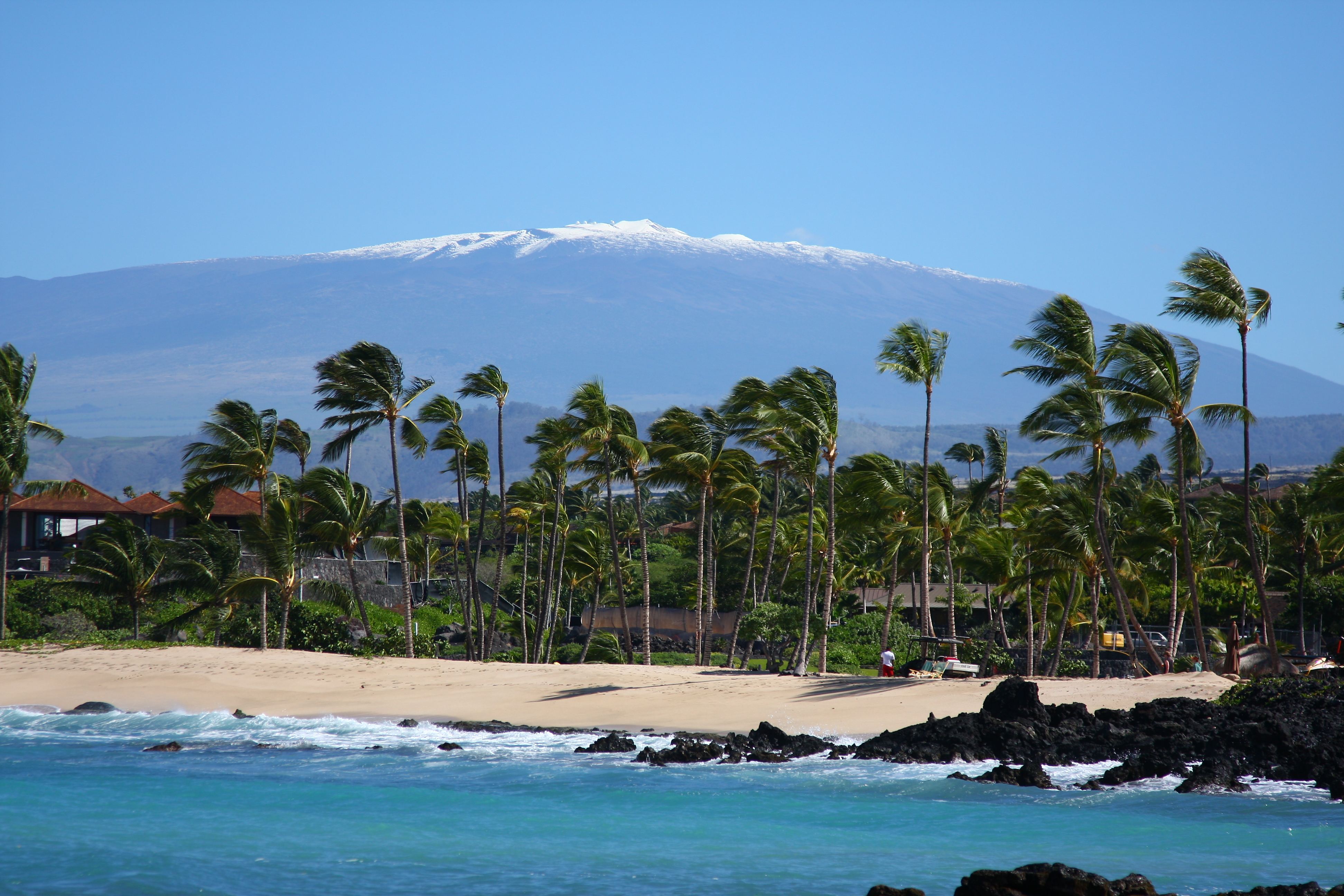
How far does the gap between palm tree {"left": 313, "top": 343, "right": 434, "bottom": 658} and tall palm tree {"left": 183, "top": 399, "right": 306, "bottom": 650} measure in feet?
6.36

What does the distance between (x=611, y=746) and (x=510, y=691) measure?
6.82 m

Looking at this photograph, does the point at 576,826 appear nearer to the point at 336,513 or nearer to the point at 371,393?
the point at 371,393

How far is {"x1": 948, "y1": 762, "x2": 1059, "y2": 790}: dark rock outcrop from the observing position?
21.0 m

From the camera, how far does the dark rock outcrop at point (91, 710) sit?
30.8 m

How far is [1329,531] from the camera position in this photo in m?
43.7

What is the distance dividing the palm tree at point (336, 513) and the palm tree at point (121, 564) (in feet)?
19.7

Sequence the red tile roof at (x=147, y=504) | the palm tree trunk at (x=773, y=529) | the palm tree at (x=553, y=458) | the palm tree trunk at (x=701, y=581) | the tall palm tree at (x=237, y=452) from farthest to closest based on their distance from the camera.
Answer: the red tile roof at (x=147, y=504) < the palm tree at (x=553, y=458) < the tall palm tree at (x=237, y=452) < the palm tree trunk at (x=773, y=529) < the palm tree trunk at (x=701, y=581)

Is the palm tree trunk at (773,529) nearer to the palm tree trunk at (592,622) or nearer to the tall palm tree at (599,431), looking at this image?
the tall palm tree at (599,431)

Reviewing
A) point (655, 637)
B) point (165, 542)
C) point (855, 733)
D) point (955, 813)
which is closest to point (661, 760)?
point (855, 733)

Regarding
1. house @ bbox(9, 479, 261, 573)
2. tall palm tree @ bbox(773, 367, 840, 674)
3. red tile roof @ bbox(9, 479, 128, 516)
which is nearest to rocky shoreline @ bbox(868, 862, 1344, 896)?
tall palm tree @ bbox(773, 367, 840, 674)

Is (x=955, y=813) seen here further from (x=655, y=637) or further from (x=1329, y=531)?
(x=655, y=637)

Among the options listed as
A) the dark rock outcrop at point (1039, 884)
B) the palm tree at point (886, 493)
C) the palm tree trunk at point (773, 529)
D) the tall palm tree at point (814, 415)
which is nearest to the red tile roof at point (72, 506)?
the palm tree trunk at point (773, 529)

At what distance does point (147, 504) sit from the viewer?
169ft

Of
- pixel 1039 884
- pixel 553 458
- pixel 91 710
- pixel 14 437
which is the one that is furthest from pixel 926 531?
pixel 14 437
